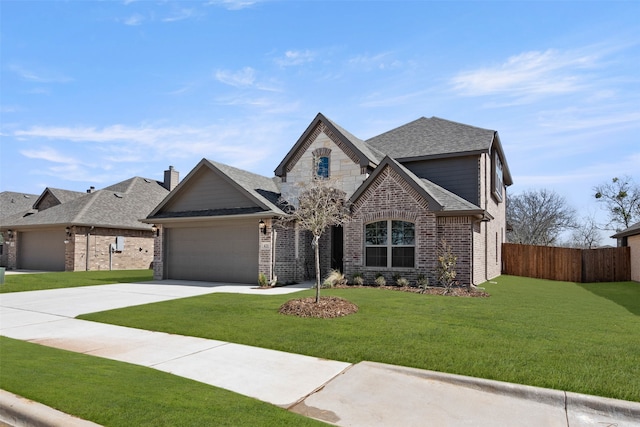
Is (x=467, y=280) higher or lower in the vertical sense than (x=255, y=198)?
lower

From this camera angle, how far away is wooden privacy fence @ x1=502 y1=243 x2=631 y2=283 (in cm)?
2031

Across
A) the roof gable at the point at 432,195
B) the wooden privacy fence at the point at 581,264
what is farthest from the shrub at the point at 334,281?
the wooden privacy fence at the point at 581,264

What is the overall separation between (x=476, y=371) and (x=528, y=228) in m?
42.8

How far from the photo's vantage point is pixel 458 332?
25.0 ft

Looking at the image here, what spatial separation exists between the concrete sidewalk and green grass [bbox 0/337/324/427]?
0.35 m

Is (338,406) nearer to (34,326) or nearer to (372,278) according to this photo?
(34,326)

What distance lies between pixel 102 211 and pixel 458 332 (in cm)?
2492

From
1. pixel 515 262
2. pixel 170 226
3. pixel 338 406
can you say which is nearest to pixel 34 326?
pixel 338 406

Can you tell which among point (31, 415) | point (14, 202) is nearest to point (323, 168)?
point (31, 415)

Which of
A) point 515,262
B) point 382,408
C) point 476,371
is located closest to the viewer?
point 382,408

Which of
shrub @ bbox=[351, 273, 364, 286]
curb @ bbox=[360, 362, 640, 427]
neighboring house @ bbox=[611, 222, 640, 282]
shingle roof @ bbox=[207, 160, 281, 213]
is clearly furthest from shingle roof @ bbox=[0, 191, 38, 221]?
neighboring house @ bbox=[611, 222, 640, 282]

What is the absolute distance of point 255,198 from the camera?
56.7ft

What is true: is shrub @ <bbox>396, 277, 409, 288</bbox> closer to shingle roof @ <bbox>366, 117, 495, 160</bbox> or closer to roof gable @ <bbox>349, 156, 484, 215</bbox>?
roof gable @ <bbox>349, 156, 484, 215</bbox>

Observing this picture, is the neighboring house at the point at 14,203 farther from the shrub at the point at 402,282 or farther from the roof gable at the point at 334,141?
the shrub at the point at 402,282
